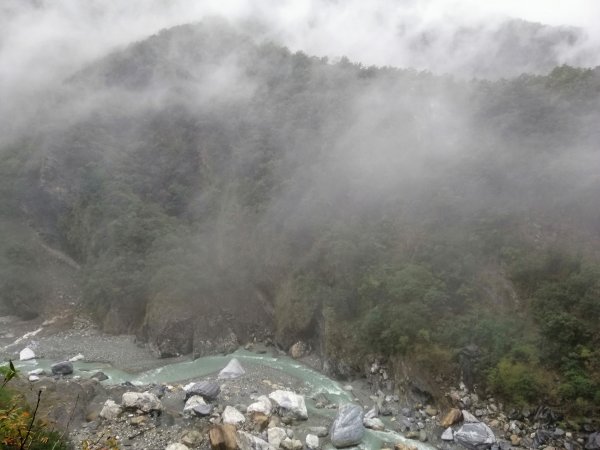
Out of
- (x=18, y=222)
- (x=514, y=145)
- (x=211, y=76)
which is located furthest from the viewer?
(x=211, y=76)

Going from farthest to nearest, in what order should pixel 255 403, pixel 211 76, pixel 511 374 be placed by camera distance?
pixel 211 76 < pixel 255 403 < pixel 511 374

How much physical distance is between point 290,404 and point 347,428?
13.1ft

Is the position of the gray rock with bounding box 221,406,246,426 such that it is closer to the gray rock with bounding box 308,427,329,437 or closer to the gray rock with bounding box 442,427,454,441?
the gray rock with bounding box 308,427,329,437

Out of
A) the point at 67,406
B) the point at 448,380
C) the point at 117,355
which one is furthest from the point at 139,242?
the point at 448,380

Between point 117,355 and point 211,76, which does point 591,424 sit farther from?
point 211,76

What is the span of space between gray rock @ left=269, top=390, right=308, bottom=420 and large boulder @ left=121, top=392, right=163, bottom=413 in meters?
6.85

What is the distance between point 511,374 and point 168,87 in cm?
6978

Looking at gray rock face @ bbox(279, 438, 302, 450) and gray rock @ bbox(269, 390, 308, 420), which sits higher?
gray rock @ bbox(269, 390, 308, 420)

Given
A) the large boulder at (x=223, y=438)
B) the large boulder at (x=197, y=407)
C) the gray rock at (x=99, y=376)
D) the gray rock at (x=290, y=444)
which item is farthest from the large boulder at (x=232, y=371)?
the gray rock at (x=290, y=444)

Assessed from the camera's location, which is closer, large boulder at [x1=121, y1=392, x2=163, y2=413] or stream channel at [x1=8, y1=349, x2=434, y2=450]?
large boulder at [x1=121, y1=392, x2=163, y2=413]

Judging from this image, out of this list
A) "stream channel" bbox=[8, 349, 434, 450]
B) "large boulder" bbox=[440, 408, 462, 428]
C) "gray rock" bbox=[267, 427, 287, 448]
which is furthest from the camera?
"stream channel" bbox=[8, 349, 434, 450]

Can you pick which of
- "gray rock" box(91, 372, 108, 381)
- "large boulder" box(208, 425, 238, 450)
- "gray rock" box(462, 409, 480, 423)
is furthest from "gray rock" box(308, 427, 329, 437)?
"gray rock" box(91, 372, 108, 381)

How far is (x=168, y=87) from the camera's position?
259ft

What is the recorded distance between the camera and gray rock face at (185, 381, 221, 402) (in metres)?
29.1
